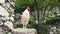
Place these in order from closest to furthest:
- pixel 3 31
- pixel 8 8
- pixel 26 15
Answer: pixel 3 31
pixel 8 8
pixel 26 15

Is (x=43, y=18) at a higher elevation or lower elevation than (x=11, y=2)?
lower

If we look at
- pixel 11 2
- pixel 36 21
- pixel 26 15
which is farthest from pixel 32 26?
pixel 11 2

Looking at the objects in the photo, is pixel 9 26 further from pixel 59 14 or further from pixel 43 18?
pixel 59 14

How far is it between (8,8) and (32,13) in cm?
110

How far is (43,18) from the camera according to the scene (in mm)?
3803

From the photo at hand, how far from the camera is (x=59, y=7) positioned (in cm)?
408

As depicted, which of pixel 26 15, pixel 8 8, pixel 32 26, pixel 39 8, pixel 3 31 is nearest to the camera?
pixel 3 31

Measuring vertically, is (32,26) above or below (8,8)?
below

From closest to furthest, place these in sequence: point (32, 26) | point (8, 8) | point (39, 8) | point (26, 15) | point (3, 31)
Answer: point (3, 31) → point (8, 8) → point (26, 15) → point (32, 26) → point (39, 8)

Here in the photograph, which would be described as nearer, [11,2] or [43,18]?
[11,2]

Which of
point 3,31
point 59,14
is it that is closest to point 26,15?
→ point 3,31

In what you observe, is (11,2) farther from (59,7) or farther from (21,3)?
(59,7)

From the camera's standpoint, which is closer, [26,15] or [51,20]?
[26,15]

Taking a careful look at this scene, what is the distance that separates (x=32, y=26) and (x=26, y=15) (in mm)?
464
